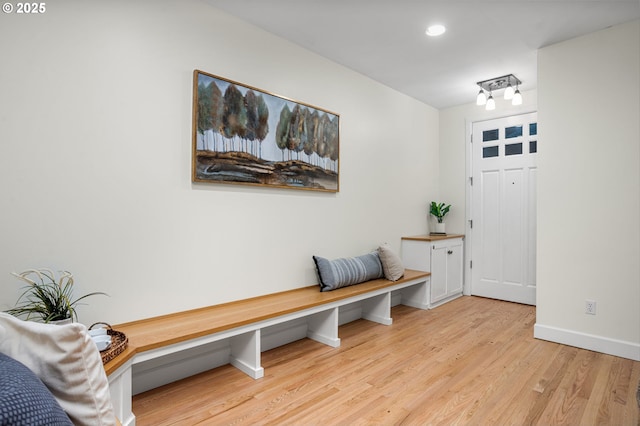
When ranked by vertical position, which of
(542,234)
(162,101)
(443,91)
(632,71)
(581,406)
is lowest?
(581,406)

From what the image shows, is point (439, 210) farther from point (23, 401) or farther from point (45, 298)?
point (23, 401)

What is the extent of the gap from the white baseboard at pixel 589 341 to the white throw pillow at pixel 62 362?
333 cm

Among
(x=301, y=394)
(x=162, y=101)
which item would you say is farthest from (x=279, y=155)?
(x=301, y=394)

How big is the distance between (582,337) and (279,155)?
→ 9.56ft

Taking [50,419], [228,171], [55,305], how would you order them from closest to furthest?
[50,419]
[55,305]
[228,171]

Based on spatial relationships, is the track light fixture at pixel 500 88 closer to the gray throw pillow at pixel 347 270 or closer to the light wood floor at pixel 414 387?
the gray throw pillow at pixel 347 270

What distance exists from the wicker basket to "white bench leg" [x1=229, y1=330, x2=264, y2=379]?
0.79m

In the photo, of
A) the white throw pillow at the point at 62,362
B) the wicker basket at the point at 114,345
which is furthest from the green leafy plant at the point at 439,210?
the white throw pillow at the point at 62,362

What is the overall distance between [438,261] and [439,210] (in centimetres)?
84

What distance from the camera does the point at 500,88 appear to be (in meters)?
4.09

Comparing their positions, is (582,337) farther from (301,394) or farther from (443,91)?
(443,91)

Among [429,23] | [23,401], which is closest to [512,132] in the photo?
[429,23]

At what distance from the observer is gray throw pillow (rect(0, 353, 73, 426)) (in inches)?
24.9

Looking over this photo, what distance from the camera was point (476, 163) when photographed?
462 centimetres
